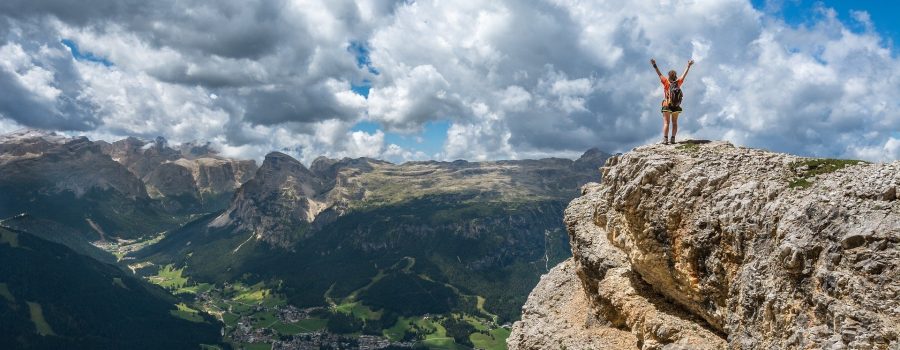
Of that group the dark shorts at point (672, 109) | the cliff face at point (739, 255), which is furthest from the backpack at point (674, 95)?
the cliff face at point (739, 255)

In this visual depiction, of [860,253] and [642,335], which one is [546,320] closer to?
[642,335]

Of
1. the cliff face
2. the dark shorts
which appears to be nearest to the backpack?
the dark shorts

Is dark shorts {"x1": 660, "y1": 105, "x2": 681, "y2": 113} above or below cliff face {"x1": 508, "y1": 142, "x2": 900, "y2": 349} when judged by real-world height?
above

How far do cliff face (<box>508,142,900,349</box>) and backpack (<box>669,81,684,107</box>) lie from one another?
2850 mm

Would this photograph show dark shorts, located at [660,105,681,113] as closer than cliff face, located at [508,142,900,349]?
No

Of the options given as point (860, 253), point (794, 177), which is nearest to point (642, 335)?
point (794, 177)

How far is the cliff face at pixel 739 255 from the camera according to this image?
57.4 feet

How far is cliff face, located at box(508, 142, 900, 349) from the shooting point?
1748 centimetres

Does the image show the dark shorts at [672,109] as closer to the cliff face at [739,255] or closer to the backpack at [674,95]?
the backpack at [674,95]

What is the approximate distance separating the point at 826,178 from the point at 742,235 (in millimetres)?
4078

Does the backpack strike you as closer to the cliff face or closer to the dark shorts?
the dark shorts

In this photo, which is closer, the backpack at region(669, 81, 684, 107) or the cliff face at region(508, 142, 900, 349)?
the cliff face at region(508, 142, 900, 349)

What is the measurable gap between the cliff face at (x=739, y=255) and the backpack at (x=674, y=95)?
2.85m

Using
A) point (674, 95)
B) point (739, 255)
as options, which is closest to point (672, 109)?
point (674, 95)
